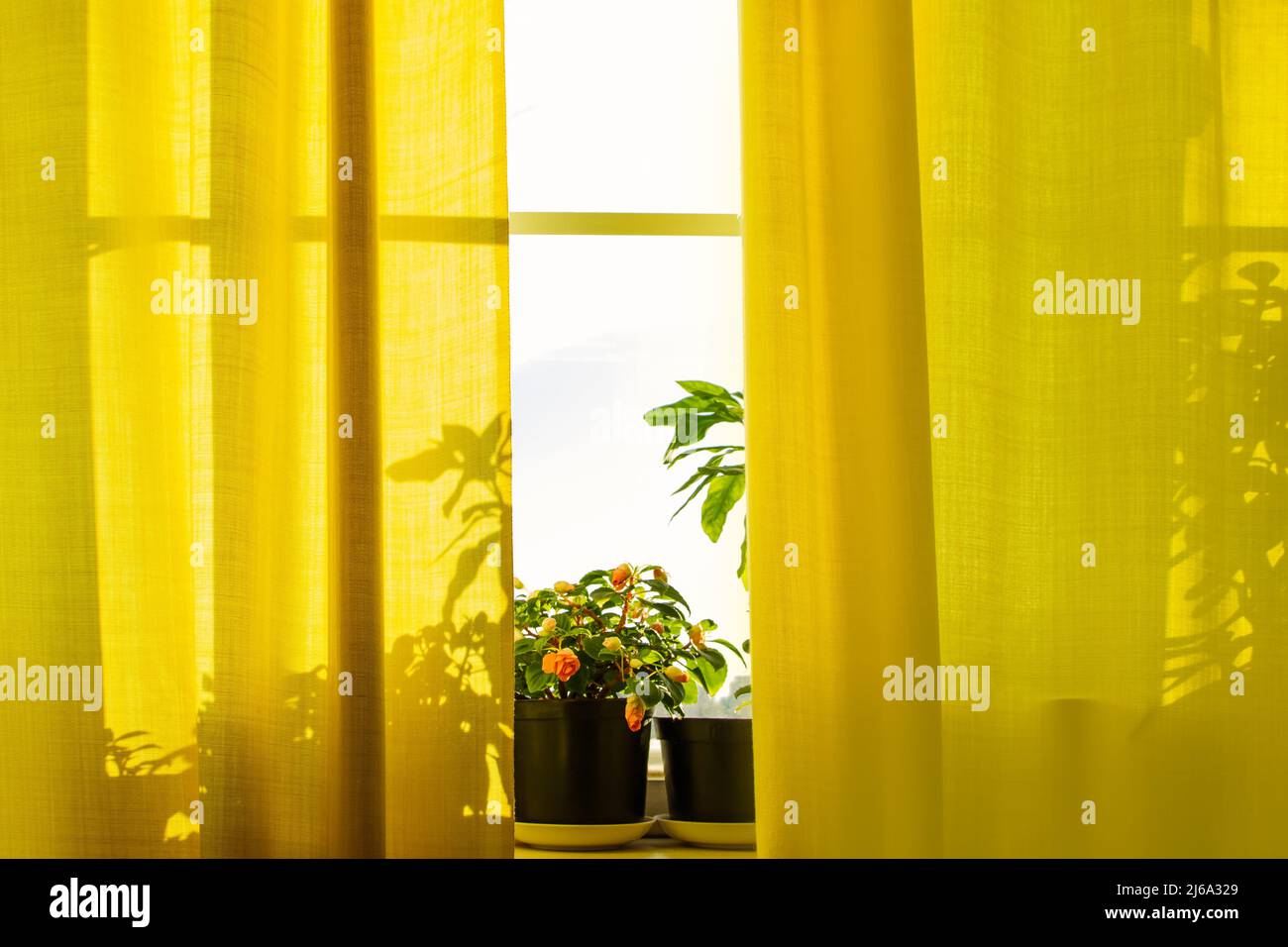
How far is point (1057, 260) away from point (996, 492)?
325 millimetres

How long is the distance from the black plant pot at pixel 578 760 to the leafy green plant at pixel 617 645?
1.0 inches

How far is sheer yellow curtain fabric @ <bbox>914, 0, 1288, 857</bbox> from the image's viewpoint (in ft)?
4.50

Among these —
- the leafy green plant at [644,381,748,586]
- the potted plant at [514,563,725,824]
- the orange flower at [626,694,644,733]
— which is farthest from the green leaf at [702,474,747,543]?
the orange flower at [626,694,644,733]

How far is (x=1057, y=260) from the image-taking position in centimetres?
143

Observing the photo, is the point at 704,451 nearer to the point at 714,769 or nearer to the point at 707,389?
the point at 707,389

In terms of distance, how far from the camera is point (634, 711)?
4.66 ft

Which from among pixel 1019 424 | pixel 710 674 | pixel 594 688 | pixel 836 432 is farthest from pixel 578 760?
pixel 1019 424

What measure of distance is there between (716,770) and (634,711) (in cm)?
15

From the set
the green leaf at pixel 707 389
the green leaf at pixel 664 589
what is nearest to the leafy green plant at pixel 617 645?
the green leaf at pixel 664 589

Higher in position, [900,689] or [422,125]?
[422,125]
